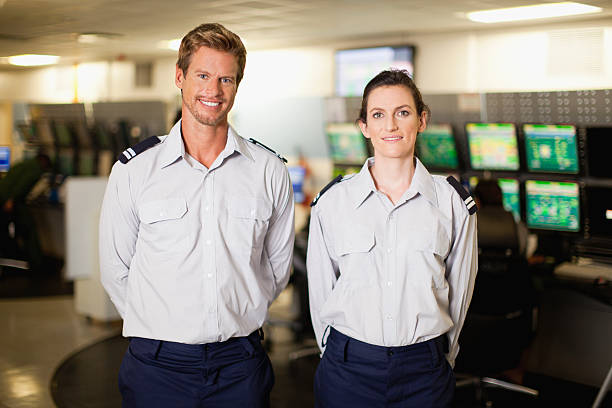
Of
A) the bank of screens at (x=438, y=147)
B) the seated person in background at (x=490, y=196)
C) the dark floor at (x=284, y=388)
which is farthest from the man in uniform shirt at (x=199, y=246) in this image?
the bank of screens at (x=438, y=147)

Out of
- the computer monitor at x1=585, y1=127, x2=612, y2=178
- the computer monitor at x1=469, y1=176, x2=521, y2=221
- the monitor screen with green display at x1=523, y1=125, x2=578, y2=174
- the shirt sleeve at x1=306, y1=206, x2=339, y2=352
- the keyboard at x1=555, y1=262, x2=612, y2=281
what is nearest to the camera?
the shirt sleeve at x1=306, y1=206, x2=339, y2=352

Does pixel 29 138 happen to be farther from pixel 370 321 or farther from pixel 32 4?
pixel 370 321

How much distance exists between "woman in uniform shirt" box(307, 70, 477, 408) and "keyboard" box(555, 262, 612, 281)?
6.30ft

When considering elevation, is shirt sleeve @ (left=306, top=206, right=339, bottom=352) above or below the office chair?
above

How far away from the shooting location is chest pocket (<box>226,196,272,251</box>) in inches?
77.7

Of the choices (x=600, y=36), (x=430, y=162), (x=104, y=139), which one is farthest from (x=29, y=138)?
(x=600, y=36)

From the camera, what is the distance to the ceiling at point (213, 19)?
461 centimetres

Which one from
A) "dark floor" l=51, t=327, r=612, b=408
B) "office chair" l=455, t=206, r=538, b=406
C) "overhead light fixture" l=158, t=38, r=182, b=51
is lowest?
"dark floor" l=51, t=327, r=612, b=408

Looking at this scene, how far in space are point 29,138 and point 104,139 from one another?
5.40 feet

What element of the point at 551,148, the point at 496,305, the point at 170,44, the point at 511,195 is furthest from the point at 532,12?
the point at 170,44

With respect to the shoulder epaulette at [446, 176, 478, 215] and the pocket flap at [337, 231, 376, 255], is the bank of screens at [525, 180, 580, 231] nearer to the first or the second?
the shoulder epaulette at [446, 176, 478, 215]

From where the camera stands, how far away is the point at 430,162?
5.47 meters

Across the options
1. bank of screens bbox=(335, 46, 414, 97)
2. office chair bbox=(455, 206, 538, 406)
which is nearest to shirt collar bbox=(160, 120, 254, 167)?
office chair bbox=(455, 206, 538, 406)

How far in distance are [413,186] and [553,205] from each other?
118 inches
